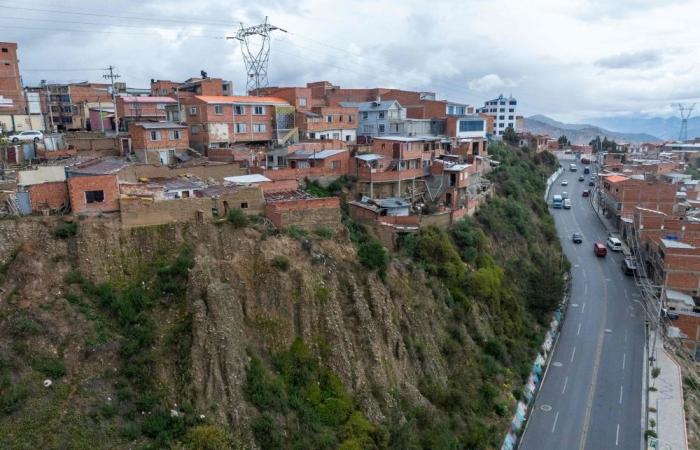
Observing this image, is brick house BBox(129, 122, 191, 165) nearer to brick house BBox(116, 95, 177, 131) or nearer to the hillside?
brick house BBox(116, 95, 177, 131)

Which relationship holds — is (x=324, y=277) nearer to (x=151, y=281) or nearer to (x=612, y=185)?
(x=151, y=281)

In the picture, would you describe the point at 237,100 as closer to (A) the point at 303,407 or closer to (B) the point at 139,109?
(B) the point at 139,109

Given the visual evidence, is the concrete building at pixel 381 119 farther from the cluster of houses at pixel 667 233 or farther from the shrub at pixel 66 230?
the shrub at pixel 66 230

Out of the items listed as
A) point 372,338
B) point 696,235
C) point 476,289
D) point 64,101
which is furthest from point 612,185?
point 64,101

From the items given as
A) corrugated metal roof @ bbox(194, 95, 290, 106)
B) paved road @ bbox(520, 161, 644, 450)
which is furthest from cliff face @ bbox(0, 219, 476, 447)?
corrugated metal roof @ bbox(194, 95, 290, 106)

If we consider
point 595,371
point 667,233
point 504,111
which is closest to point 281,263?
point 595,371

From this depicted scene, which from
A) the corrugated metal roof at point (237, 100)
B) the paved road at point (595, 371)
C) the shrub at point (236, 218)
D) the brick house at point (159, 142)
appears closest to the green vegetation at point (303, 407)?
the shrub at point (236, 218)
